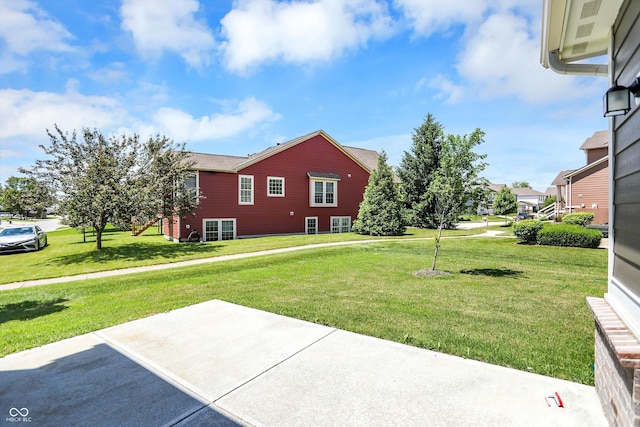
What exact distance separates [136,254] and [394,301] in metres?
12.1

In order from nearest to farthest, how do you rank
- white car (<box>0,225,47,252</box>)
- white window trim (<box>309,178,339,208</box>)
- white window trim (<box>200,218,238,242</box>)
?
white car (<box>0,225,47,252</box>), white window trim (<box>200,218,238,242</box>), white window trim (<box>309,178,339,208</box>)

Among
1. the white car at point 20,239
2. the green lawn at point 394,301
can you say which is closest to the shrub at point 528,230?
the green lawn at point 394,301

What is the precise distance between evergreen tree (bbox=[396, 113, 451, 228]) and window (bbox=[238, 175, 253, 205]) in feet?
45.7

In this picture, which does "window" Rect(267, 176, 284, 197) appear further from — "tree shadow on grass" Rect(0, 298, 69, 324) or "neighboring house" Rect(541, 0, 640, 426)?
"neighboring house" Rect(541, 0, 640, 426)

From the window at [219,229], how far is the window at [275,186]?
3281 mm

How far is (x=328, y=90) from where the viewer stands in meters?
17.7

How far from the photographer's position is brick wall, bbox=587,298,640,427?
1792mm

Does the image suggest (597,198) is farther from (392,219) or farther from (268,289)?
(268,289)

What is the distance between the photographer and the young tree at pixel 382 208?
66.7 feet

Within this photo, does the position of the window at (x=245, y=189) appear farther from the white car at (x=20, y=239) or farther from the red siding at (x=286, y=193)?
the white car at (x=20, y=239)

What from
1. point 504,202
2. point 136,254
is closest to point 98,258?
point 136,254

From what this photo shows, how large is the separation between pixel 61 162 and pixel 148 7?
26.5 feet

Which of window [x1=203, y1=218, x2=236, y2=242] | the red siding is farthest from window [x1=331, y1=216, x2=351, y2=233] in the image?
window [x1=203, y1=218, x2=236, y2=242]

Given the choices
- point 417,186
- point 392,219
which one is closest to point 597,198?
point 417,186
